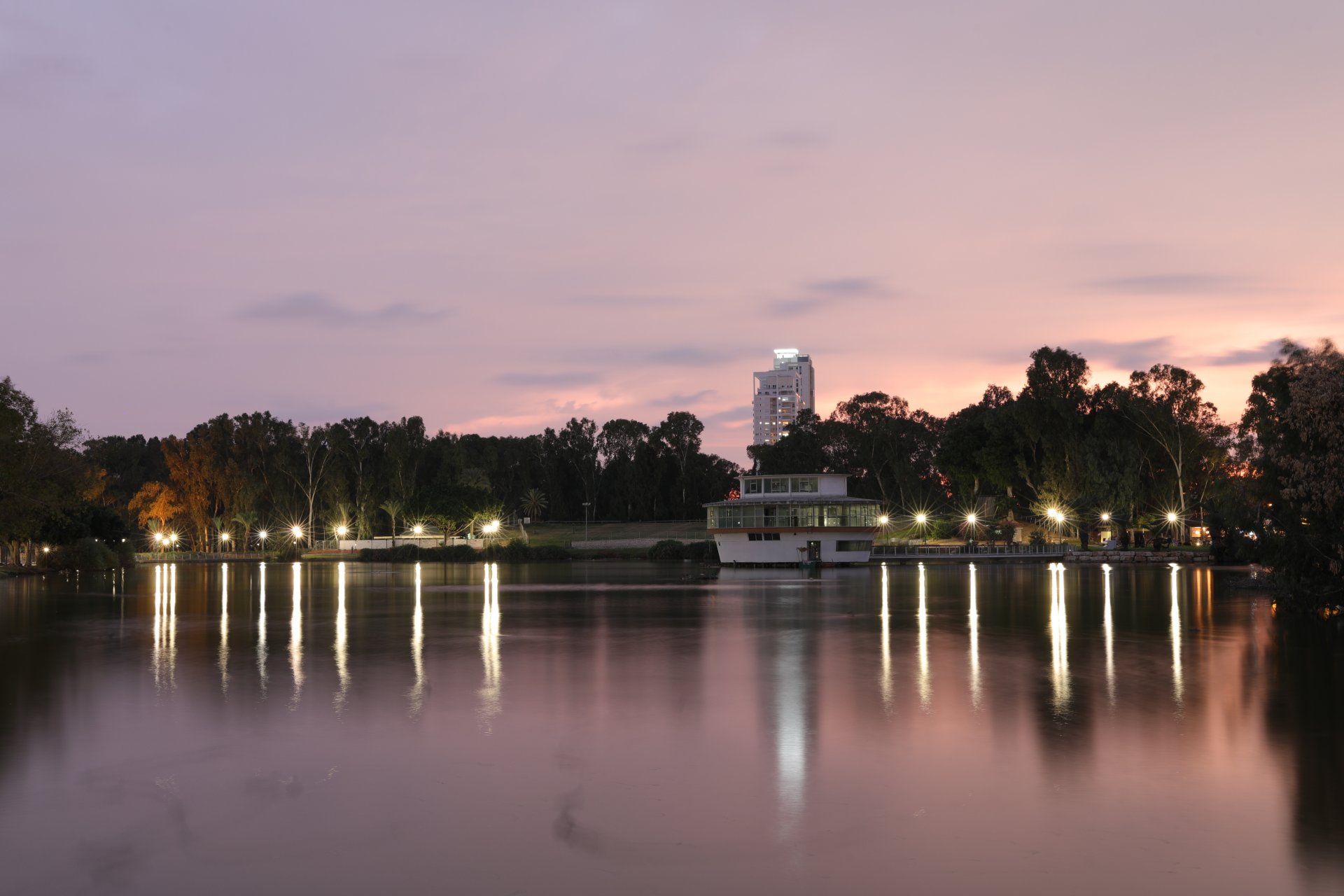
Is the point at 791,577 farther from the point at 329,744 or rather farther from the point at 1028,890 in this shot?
the point at 1028,890

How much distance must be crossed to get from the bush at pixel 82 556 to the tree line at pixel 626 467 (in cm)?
185

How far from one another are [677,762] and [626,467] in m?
156

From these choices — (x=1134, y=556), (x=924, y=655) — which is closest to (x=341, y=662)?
(x=924, y=655)

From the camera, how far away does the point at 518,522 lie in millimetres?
146375

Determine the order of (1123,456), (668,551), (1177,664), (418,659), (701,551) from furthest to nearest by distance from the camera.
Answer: (668,551), (701,551), (1123,456), (418,659), (1177,664)

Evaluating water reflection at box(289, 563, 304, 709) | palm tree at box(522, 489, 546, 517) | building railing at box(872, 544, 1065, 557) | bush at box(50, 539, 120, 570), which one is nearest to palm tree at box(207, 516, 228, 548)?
bush at box(50, 539, 120, 570)

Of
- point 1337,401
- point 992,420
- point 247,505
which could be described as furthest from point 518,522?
point 1337,401

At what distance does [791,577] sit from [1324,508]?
4013cm

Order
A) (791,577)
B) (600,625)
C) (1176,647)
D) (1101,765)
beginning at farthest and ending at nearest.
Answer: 1. (791,577)
2. (600,625)
3. (1176,647)
4. (1101,765)

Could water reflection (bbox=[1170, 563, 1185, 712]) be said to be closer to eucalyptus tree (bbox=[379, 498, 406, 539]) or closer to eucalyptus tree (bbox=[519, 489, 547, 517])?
eucalyptus tree (bbox=[379, 498, 406, 539])

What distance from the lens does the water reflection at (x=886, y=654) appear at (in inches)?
779

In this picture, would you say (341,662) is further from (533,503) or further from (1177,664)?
(533,503)

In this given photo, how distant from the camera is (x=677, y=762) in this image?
14.6 meters

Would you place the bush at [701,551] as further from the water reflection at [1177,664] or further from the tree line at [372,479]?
the water reflection at [1177,664]
